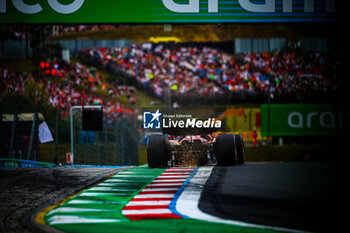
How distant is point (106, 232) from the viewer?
17.5 ft

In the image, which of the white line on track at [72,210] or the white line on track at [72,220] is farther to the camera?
the white line on track at [72,210]

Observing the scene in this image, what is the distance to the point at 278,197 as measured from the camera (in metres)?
7.30

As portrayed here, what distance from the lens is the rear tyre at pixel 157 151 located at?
1113cm

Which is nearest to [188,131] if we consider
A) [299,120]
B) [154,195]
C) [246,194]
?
[154,195]

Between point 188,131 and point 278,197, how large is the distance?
14.8 feet

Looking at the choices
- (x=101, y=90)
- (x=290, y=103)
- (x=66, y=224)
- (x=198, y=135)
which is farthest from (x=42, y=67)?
(x=66, y=224)

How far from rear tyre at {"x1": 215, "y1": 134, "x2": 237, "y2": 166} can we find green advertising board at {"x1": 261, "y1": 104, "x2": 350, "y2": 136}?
7.78 m

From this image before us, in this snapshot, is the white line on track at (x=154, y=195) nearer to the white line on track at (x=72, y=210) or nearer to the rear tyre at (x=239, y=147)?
the white line on track at (x=72, y=210)

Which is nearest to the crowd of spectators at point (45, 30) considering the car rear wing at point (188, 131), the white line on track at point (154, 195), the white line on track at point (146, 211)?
the car rear wing at point (188, 131)

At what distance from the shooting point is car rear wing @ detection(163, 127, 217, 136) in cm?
1155

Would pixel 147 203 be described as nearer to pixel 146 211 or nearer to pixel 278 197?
pixel 146 211

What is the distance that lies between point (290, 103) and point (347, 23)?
895 cm

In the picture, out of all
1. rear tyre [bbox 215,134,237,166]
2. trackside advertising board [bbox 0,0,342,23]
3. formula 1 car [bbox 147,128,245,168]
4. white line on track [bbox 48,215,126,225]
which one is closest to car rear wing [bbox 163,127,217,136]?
formula 1 car [bbox 147,128,245,168]

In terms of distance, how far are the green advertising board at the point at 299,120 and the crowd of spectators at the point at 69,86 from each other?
7.74 metres
